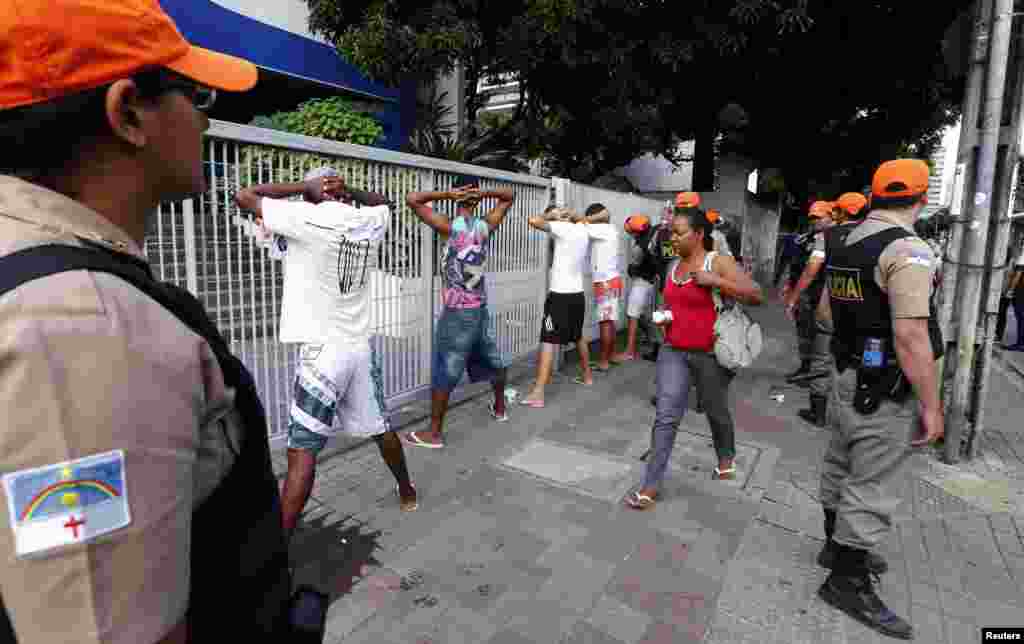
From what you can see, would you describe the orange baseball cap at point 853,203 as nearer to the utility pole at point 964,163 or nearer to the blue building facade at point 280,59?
the utility pole at point 964,163

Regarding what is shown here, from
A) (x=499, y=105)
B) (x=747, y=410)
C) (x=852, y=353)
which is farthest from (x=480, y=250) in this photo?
(x=499, y=105)

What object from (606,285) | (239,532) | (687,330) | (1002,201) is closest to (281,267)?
(687,330)

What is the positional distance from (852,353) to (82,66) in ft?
10.4

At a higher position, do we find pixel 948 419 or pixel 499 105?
pixel 499 105

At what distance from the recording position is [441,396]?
463 cm

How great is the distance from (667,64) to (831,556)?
8.96 m

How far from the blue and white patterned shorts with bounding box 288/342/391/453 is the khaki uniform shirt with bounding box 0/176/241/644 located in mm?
2397

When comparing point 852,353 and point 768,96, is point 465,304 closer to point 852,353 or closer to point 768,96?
point 852,353

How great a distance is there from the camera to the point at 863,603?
2785 millimetres

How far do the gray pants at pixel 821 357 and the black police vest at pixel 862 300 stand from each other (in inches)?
116

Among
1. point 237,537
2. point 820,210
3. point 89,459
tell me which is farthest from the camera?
point 820,210

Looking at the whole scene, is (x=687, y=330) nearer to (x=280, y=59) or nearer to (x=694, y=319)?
(x=694, y=319)

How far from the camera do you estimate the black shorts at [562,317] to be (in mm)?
5891

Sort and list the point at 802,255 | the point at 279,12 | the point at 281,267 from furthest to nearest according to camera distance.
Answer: the point at 279,12 < the point at 802,255 < the point at 281,267
